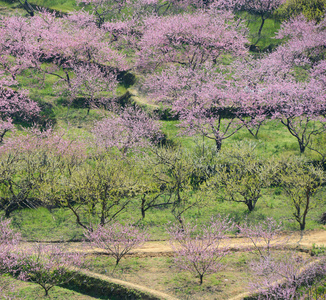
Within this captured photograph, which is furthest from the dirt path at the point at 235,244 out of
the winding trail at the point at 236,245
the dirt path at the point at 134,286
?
the dirt path at the point at 134,286

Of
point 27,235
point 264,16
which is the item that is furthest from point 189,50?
point 27,235

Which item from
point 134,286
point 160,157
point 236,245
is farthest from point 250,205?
point 134,286

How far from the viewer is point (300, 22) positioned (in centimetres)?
6231

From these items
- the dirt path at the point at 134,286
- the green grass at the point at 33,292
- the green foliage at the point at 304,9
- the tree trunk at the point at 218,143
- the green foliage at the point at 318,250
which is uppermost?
the green foliage at the point at 304,9

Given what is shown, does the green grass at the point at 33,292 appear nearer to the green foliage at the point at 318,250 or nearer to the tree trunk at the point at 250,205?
the green foliage at the point at 318,250

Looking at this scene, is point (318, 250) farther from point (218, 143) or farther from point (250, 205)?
point (218, 143)

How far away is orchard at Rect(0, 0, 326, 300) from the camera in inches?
934

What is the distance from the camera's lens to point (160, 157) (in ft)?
103

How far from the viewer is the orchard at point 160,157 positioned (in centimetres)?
2373

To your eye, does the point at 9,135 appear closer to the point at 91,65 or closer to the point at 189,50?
the point at 91,65

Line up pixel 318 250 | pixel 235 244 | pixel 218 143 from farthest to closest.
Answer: pixel 218 143 < pixel 235 244 < pixel 318 250

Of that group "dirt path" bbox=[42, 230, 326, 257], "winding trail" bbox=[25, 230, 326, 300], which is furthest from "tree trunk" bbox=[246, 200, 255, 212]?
"dirt path" bbox=[42, 230, 326, 257]

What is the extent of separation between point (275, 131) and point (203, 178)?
13.6 metres

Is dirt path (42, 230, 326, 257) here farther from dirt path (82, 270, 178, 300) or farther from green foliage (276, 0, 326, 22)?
green foliage (276, 0, 326, 22)
